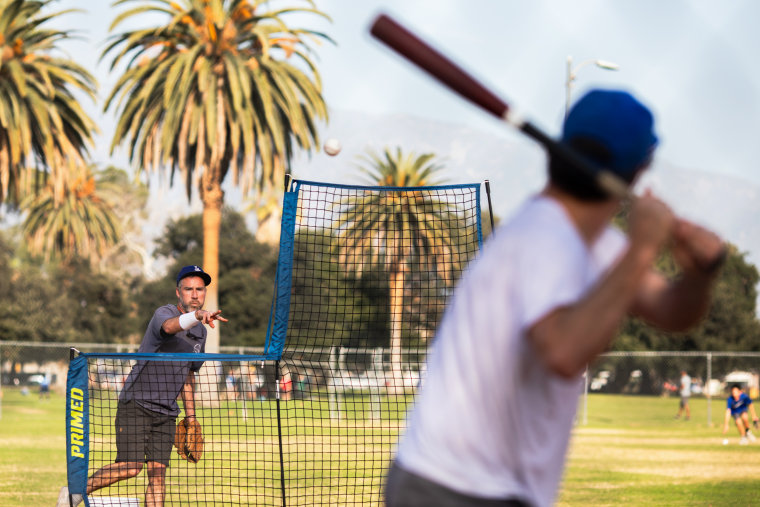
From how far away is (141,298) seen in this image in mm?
65188

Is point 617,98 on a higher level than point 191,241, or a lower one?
lower

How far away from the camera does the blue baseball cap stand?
237 cm

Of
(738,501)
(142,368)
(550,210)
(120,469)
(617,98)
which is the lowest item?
(738,501)

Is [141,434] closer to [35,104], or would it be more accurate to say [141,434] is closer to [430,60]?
[430,60]

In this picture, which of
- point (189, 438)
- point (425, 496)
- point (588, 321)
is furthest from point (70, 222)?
point (588, 321)

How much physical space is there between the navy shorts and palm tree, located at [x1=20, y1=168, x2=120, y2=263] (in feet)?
172

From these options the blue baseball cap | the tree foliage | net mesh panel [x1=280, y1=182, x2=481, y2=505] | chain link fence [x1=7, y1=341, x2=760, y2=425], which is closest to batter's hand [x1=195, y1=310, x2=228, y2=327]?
net mesh panel [x1=280, y1=182, x2=481, y2=505]

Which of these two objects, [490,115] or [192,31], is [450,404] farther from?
[192,31]

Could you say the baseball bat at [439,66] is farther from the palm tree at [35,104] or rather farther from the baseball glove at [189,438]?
the palm tree at [35,104]

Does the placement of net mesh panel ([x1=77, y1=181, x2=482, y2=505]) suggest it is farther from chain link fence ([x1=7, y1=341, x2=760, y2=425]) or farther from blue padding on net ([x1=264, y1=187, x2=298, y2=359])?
chain link fence ([x1=7, y1=341, x2=760, y2=425])

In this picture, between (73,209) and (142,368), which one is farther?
(73,209)

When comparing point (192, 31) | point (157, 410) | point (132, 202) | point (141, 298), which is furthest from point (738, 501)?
point (132, 202)

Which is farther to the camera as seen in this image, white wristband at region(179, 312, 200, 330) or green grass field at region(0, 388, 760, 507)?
green grass field at region(0, 388, 760, 507)

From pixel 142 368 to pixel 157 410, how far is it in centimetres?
38
